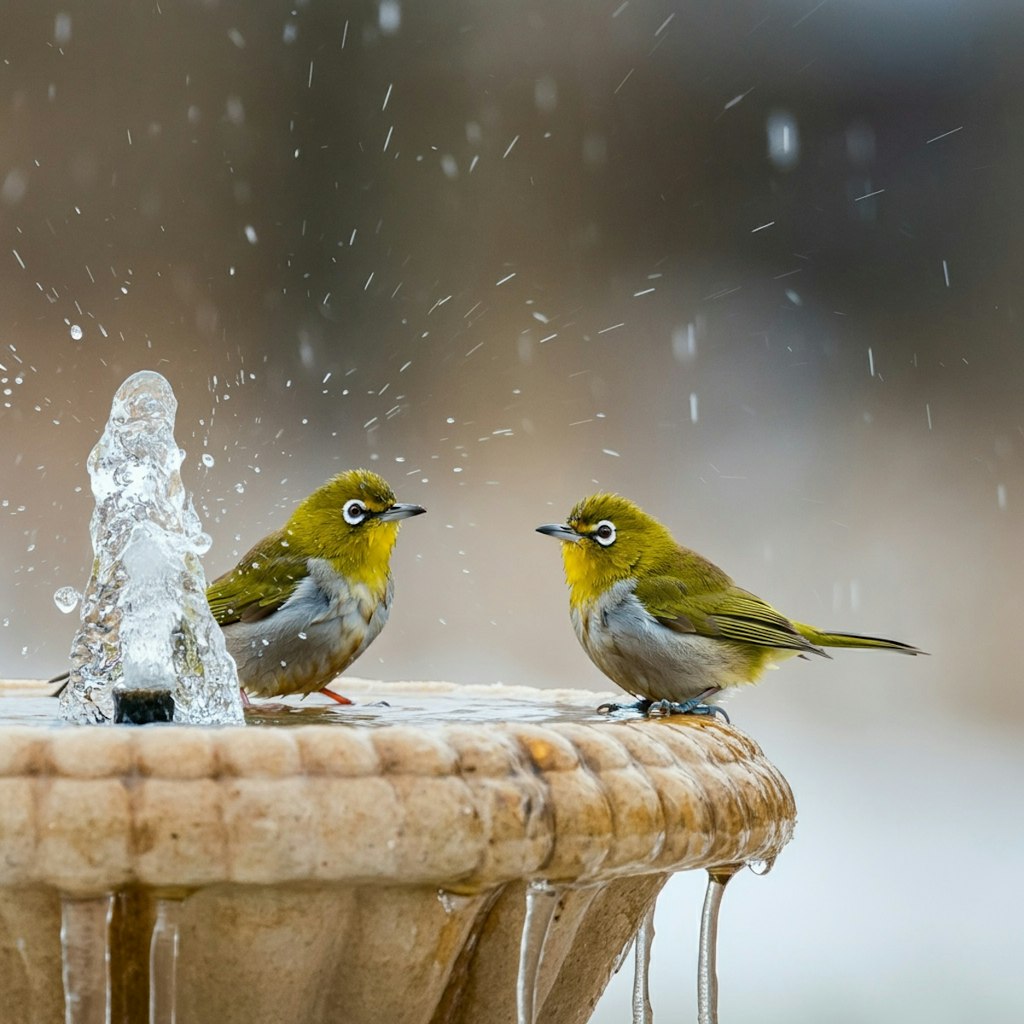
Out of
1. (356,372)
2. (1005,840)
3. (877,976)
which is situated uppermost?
(356,372)

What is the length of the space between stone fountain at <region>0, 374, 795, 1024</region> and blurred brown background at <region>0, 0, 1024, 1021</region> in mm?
5577

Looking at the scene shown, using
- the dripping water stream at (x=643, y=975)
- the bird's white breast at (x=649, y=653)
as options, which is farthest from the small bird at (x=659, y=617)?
the dripping water stream at (x=643, y=975)

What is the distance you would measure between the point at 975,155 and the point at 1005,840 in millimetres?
3811

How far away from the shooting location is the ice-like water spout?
8.30 ft

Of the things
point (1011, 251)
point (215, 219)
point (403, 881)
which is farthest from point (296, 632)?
point (1011, 251)

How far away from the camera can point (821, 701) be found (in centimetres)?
791

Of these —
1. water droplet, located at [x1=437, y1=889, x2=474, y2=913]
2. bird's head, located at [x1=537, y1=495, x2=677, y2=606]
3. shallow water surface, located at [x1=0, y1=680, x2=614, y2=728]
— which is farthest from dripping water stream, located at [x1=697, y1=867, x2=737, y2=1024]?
bird's head, located at [x1=537, y1=495, x2=677, y2=606]

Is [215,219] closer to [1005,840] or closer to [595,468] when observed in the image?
[595,468]

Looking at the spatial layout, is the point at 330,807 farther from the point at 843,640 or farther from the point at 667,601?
the point at 843,640

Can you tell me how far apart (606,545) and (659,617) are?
0.28 meters

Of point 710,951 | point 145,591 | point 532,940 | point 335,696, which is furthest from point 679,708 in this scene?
point 532,940

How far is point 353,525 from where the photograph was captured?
3418 millimetres

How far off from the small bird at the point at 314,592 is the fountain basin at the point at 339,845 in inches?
46.2

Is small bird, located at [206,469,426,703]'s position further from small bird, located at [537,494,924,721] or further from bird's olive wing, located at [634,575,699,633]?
bird's olive wing, located at [634,575,699,633]
